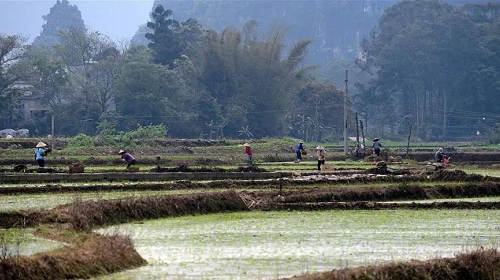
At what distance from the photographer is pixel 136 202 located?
867 inches

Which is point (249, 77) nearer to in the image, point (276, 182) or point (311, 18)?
point (276, 182)

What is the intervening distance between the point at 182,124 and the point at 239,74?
24.2 ft

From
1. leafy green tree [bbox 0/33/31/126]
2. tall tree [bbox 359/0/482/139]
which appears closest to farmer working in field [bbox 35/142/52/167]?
leafy green tree [bbox 0/33/31/126]

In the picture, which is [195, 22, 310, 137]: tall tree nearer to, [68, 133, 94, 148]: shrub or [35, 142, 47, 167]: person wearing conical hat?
[68, 133, 94, 148]: shrub

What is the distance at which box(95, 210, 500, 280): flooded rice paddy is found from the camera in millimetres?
15531

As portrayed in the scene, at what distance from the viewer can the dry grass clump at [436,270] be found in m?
13.9

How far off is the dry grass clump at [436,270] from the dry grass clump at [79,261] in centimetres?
284

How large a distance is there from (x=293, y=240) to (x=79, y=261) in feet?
17.6

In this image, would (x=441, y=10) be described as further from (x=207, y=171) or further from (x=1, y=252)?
(x=1, y=252)

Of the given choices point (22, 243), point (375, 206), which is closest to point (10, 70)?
point (375, 206)

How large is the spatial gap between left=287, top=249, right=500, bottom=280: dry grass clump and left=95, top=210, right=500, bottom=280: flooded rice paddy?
113 centimetres

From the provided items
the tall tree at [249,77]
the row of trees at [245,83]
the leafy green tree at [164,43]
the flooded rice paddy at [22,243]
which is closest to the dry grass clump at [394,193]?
the flooded rice paddy at [22,243]

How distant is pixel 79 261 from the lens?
14.3m

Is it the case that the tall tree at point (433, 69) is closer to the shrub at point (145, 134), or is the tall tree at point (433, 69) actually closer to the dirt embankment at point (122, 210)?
the shrub at point (145, 134)
